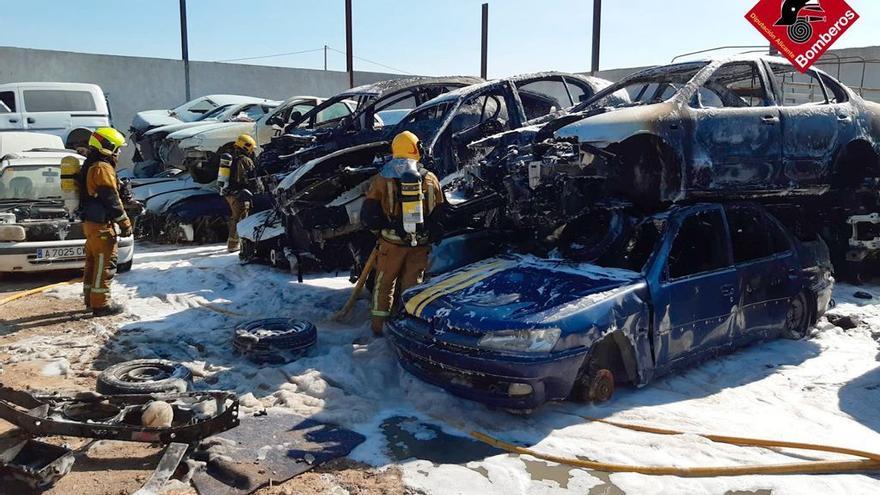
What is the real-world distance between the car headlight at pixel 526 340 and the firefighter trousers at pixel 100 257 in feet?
15.1

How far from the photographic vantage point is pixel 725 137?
6902mm

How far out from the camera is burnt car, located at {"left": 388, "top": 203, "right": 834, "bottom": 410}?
460 centimetres

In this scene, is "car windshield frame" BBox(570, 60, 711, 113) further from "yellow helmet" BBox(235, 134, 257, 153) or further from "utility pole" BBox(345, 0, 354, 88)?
"utility pole" BBox(345, 0, 354, 88)

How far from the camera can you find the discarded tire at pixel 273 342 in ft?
19.6

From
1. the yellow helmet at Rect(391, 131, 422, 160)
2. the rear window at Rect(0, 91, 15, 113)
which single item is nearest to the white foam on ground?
the yellow helmet at Rect(391, 131, 422, 160)

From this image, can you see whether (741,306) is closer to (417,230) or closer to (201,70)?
(417,230)

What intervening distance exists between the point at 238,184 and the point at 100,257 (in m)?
3.86

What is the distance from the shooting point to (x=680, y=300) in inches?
207

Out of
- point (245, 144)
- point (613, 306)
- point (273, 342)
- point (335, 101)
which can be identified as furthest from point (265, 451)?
point (335, 101)

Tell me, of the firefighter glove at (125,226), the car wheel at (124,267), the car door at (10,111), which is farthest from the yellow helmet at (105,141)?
the car door at (10,111)

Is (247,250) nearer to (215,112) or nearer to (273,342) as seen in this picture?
(273,342)

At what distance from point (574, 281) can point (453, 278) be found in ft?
3.16

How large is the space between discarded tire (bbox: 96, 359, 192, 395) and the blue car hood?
1.69 m

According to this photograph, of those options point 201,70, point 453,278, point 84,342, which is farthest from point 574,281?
point 201,70
